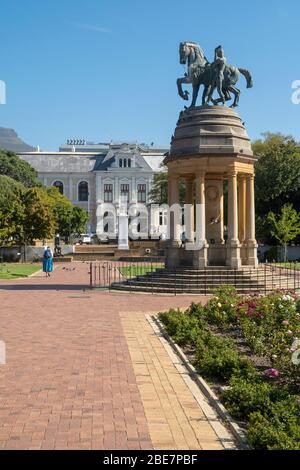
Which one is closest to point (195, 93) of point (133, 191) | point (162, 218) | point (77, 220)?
point (77, 220)

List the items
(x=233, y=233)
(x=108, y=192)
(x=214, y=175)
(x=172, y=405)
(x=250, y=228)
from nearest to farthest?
(x=172, y=405), (x=233, y=233), (x=250, y=228), (x=214, y=175), (x=108, y=192)

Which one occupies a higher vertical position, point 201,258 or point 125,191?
point 125,191

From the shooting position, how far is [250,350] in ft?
39.8

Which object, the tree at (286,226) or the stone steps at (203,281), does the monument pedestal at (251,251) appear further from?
the tree at (286,226)

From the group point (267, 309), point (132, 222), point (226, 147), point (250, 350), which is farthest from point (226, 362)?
point (132, 222)

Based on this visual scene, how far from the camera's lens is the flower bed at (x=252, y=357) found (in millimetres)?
7191

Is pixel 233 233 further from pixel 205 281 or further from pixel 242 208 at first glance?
pixel 242 208

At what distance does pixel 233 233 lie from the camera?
26.4 meters

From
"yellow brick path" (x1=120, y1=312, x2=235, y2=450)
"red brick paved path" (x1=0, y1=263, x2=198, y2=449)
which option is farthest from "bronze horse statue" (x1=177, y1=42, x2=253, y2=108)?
"yellow brick path" (x1=120, y1=312, x2=235, y2=450)

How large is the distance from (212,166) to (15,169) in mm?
60087

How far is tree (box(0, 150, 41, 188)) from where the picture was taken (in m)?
81.4

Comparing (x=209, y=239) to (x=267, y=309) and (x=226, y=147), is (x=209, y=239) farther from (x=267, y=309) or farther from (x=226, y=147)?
(x=267, y=309)

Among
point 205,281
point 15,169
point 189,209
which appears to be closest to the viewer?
point 205,281

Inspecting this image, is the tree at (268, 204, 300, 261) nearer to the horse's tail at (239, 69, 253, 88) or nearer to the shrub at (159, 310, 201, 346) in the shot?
the horse's tail at (239, 69, 253, 88)
